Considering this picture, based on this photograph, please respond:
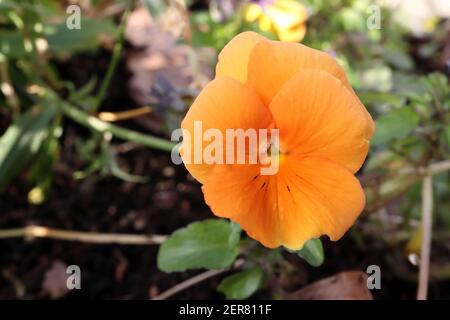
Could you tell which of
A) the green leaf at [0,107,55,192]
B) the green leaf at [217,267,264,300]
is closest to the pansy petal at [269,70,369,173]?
the green leaf at [217,267,264,300]

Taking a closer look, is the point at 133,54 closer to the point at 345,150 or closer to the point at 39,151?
the point at 39,151

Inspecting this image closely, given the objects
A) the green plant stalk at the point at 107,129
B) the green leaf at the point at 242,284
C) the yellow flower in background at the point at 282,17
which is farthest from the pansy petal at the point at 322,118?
the yellow flower in background at the point at 282,17

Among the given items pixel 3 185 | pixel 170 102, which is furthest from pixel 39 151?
pixel 170 102

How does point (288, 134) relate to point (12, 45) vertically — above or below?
below

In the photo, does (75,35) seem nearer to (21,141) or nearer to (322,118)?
(21,141)

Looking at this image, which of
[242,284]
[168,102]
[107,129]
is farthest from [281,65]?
[107,129]

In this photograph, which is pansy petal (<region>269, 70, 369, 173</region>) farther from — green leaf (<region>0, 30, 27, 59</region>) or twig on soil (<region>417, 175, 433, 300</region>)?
green leaf (<region>0, 30, 27, 59</region>)
